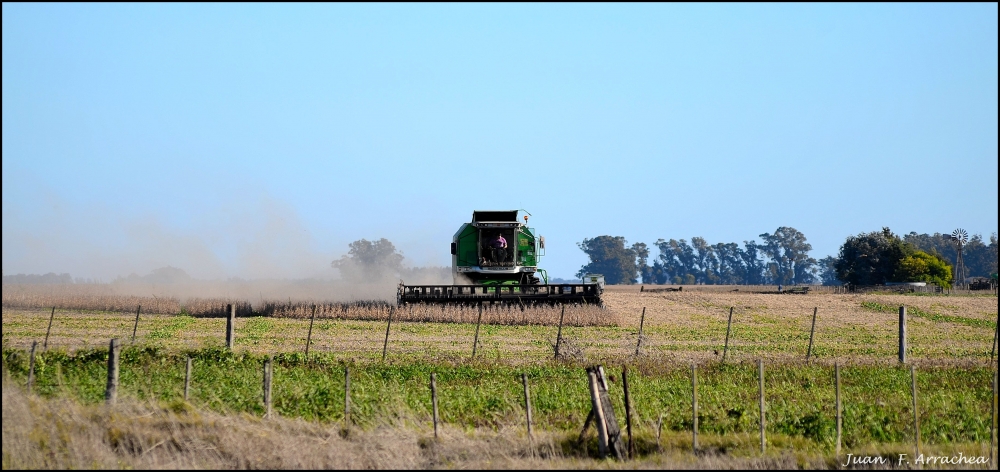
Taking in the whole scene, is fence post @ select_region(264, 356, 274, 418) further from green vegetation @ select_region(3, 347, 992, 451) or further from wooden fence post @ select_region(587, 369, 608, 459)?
wooden fence post @ select_region(587, 369, 608, 459)

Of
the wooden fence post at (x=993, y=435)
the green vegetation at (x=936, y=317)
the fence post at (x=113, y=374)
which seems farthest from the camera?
the green vegetation at (x=936, y=317)

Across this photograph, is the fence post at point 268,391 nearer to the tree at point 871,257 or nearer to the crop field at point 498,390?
the crop field at point 498,390

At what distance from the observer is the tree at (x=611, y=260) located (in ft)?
618

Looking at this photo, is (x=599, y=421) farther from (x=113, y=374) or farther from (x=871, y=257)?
(x=871, y=257)

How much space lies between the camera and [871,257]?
97.4 m

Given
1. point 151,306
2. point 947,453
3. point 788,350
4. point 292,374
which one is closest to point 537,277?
point 788,350

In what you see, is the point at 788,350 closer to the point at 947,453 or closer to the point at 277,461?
the point at 947,453

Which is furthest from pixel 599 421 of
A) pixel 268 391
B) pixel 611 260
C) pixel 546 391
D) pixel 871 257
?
pixel 611 260

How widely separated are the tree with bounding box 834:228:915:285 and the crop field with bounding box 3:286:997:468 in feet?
224

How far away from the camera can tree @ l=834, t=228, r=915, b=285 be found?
9512 centimetres

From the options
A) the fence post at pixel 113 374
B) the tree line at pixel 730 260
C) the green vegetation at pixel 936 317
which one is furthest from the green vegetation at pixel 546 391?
the tree line at pixel 730 260

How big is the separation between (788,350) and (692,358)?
13.8 feet

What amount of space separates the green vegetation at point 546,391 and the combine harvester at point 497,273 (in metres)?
12.3

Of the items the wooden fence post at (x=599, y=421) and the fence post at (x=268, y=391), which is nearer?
the wooden fence post at (x=599, y=421)
